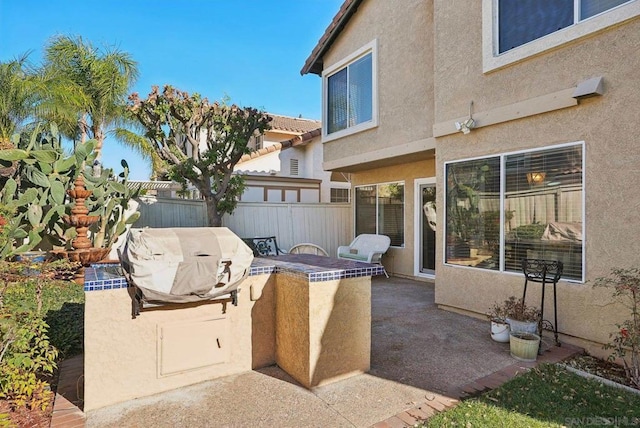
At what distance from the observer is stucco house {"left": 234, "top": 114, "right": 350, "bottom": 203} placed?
16.6 meters

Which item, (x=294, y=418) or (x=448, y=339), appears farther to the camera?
(x=448, y=339)

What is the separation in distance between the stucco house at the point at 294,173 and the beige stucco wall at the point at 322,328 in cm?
1217

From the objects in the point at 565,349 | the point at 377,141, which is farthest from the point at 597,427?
the point at 377,141

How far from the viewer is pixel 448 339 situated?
551cm

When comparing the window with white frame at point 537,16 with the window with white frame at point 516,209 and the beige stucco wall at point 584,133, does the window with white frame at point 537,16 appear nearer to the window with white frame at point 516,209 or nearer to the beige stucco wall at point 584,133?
the beige stucco wall at point 584,133

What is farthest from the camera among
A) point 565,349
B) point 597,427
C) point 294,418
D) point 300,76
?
point 300,76

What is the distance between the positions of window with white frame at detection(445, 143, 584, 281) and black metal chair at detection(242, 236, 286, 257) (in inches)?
225

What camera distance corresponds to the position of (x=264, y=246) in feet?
36.6

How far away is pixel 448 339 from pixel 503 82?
423 cm

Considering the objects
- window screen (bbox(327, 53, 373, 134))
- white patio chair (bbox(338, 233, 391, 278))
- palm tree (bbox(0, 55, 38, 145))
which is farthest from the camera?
palm tree (bbox(0, 55, 38, 145))

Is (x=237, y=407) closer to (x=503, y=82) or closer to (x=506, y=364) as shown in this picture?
(x=506, y=364)

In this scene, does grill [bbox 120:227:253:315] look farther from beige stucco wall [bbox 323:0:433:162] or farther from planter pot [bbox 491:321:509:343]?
beige stucco wall [bbox 323:0:433:162]

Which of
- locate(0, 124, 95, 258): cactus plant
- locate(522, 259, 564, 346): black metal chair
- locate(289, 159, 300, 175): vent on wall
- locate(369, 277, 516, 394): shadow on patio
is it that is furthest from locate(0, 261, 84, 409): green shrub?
locate(289, 159, 300, 175): vent on wall

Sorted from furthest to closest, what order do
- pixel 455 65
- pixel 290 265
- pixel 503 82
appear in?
1. pixel 455 65
2. pixel 503 82
3. pixel 290 265
